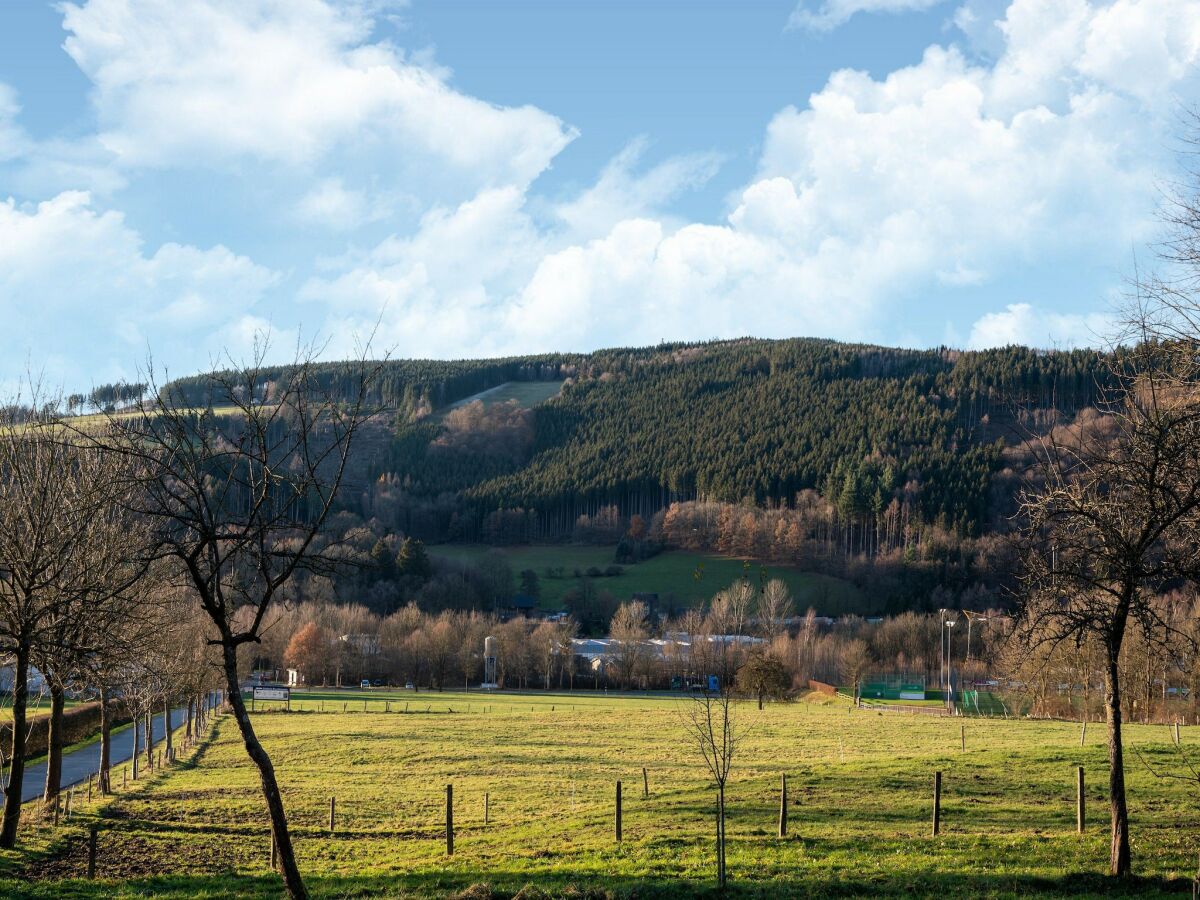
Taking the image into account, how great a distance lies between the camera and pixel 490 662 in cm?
11050

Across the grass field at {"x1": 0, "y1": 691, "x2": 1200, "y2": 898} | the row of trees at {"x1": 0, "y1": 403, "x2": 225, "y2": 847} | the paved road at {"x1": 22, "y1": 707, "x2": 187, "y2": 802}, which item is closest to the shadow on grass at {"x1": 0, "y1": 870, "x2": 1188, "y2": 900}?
the grass field at {"x1": 0, "y1": 691, "x2": 1200, "y2": 898}

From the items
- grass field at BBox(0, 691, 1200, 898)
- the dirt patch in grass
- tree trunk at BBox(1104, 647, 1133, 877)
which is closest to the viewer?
tree trunk at BBox(1104, 647, 1133, 877)

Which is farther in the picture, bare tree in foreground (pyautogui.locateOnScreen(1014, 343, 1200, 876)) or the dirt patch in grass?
the dirt patch in grass

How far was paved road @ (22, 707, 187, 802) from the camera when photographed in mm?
36562

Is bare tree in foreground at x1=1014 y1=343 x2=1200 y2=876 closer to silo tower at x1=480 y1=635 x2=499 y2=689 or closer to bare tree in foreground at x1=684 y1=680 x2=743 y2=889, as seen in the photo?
bare tree in foreground at x1=684 y1=680 x2=743 y2=889

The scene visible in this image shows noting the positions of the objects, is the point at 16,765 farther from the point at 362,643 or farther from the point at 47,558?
the point at 362,643

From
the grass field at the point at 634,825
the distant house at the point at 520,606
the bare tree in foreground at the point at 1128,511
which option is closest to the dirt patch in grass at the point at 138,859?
the grass field at the point at 634,825

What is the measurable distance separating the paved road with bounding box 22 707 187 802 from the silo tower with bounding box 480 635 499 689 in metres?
50.7

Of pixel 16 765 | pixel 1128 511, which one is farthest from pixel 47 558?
pixel 1128 511

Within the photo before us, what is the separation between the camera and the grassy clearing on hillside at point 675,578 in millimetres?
145250

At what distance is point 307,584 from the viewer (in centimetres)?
12231

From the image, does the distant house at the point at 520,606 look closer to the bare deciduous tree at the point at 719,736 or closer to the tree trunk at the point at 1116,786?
the bare deciduous tree at the point at 719,736

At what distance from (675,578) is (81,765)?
120 meters

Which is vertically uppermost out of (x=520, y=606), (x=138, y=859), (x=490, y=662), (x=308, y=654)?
(x=138, y=859)
